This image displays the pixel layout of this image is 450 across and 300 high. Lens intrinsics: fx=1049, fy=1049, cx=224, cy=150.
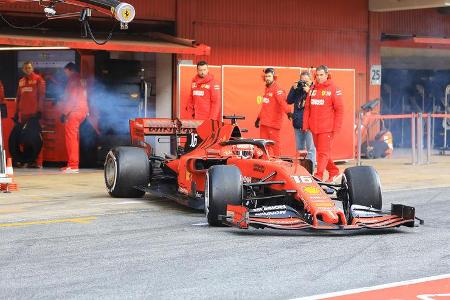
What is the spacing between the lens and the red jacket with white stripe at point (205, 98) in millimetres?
17125

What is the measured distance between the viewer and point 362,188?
10977mm

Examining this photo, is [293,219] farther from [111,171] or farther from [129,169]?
[111,171]

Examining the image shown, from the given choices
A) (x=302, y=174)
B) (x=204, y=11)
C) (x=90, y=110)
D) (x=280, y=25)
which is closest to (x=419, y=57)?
(x=280, y=25)

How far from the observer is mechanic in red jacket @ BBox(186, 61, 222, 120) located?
56.1 feet

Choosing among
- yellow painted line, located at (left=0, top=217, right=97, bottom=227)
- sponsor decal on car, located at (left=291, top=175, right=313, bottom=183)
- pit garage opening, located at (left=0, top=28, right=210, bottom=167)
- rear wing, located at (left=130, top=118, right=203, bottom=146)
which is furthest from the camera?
pit garage opening, located at (left=0, top=28, right=210, bottom=167)

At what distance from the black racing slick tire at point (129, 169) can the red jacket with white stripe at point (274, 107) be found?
3996 mm

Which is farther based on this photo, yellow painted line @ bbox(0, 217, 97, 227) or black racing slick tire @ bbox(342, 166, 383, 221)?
yellow painted line @ bbox(0, 217, 97, 227)

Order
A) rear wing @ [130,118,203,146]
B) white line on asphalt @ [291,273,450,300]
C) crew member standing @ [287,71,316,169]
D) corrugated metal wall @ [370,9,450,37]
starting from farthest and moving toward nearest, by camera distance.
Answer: corrugated metal wall @ [370,9,450,37] < crew member standing @ [287,71,316,169] < rear wing @ [130,118,203,146] < white line on asphalt @ [291,273,450,300]

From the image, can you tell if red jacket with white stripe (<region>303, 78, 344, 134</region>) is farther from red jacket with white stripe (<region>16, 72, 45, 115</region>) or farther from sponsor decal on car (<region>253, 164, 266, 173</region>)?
red jacket with white stripe (<region>16, 72, 45, 115</region>)

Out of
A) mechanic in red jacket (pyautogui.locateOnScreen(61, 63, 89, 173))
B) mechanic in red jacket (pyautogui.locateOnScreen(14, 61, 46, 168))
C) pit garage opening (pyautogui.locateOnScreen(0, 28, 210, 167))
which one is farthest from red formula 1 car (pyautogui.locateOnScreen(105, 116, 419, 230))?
mechanic in red jacket (pyautogui.locateOnScreen(14, 61, 46, 168))

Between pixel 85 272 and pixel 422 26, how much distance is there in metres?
19.0

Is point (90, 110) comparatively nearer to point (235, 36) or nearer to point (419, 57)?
point (235, 36)

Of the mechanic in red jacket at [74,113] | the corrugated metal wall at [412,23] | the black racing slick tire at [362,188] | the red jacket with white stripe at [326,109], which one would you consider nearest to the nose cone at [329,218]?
the black racing slick tire at [362,188]

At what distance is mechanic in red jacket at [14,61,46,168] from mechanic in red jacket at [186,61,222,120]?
3335 millimetres
